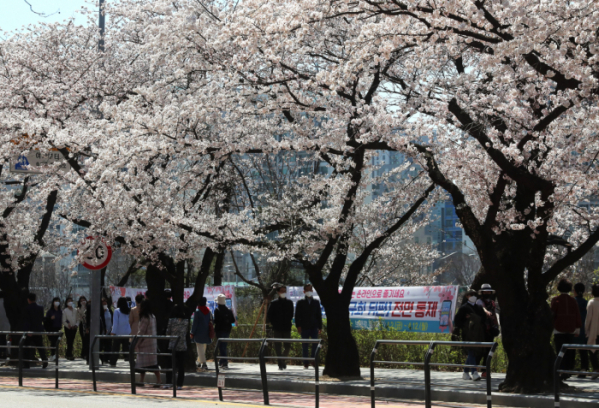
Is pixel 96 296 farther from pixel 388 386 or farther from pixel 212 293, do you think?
pixel 388 386

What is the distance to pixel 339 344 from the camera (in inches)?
640

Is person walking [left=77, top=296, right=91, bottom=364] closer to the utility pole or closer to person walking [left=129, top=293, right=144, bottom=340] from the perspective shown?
the utility pole

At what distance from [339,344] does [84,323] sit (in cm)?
975

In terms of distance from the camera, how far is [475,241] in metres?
13.1

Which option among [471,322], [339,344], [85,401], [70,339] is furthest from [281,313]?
[70,339]

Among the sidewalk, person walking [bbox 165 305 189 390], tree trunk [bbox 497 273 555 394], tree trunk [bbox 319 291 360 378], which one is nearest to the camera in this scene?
the sidewalk

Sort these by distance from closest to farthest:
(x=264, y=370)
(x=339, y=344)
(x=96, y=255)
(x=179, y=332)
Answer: (x=264, y=370), (x=179, y=332), (x=339, y=344), (x=96, y=255)

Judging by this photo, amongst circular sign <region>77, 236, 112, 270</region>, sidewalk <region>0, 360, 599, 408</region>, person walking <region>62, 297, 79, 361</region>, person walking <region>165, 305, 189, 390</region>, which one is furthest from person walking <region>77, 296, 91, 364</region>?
person walking <region>165, 305, 189, 390</region>

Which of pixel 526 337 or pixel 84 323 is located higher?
pixel 526 337

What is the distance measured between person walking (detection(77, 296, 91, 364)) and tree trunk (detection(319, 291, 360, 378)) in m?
8.34

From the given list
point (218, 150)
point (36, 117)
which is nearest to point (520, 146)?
point (218, 150)

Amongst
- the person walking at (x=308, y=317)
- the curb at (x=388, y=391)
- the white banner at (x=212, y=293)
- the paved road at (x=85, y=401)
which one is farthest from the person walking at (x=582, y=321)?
the white banner at (x=212, y=293)

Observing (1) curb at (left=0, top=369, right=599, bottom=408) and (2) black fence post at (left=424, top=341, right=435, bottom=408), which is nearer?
(2) black fence post at (left=424, top=341, right=435, bottom=408)

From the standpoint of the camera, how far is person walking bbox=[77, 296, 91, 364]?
2227 centimetres
